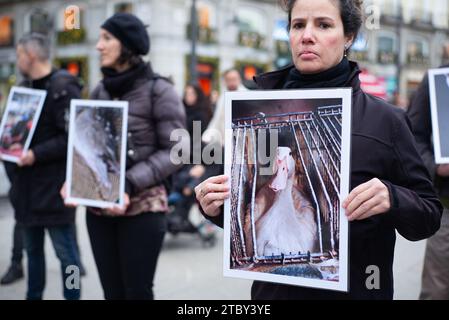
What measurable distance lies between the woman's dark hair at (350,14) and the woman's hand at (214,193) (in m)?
0.52

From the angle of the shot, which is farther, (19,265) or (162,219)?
(19,265)

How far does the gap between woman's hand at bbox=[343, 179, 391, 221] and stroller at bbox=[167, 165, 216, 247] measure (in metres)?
4.12

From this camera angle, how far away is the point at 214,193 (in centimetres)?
138

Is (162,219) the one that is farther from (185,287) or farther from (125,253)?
(185,287)

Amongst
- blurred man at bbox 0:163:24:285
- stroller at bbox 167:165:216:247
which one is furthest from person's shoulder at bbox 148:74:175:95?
stroller at bbox 167:165:216:247

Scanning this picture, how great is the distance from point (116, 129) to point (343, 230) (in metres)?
1.36

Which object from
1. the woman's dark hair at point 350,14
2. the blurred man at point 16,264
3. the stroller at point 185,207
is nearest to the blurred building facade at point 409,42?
the stroller at point 185,207

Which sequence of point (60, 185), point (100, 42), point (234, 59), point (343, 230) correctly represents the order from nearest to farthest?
point (343, 230), point (100, 42), point (60, 185), point (234, 59)

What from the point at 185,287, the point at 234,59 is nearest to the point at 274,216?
the point at 185,287

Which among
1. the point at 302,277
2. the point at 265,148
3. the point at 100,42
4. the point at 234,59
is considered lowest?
the point at 302,277

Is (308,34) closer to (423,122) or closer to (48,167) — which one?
(423,122)

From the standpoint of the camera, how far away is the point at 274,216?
1336mm

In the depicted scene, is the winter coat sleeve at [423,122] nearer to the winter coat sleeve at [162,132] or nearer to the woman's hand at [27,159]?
the winter coat sleeve at [162,132]

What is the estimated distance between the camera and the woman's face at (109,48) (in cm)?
247
